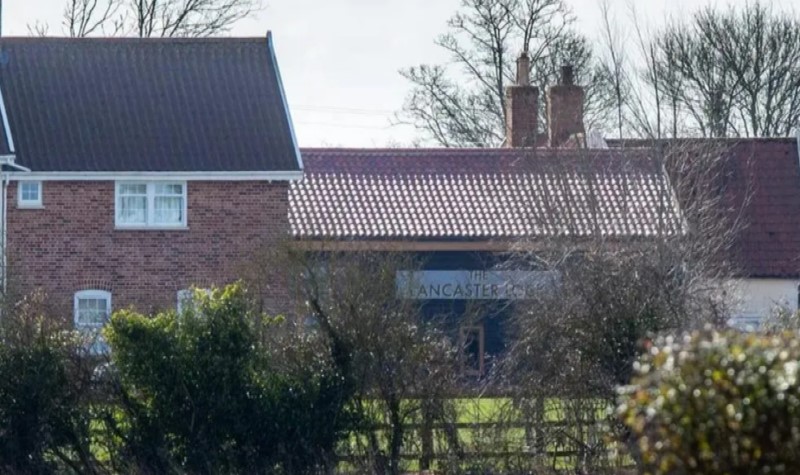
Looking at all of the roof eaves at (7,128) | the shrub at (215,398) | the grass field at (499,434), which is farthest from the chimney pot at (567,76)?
the shrub at (215,398)

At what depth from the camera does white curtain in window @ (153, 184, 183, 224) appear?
33.2 metres

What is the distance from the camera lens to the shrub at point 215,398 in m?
17.1

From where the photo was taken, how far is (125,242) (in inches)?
1302

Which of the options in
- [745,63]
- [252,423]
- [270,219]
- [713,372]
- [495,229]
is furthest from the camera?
[745,63]

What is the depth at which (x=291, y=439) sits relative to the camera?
17359mm

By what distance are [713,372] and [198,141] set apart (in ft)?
89.3

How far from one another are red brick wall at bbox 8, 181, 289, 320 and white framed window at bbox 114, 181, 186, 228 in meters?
0.16

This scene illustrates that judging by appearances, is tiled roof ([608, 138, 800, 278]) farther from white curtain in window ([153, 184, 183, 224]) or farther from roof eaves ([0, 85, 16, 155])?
roof eaves ([0, 85, 16, 155])

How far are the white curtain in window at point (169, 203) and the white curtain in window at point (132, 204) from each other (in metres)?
0.26

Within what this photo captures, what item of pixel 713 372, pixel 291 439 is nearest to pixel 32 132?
pixel 291 439

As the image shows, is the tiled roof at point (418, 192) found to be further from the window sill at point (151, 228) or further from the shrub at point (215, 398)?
the shrub at point (215, 398)

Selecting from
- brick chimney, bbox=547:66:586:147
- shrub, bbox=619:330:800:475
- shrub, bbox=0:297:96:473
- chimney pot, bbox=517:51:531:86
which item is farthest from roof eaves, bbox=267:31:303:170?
shrub, bbox=619:330:800:475

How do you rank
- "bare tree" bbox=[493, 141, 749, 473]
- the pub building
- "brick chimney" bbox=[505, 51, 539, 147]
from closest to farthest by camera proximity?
"bare tree" bbox=[493, 141, 749, 473]
the pub building
"brick chimney" bbox=[505, 51, 539, 147]

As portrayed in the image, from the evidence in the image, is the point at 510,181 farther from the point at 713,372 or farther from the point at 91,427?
the point at 713,372
